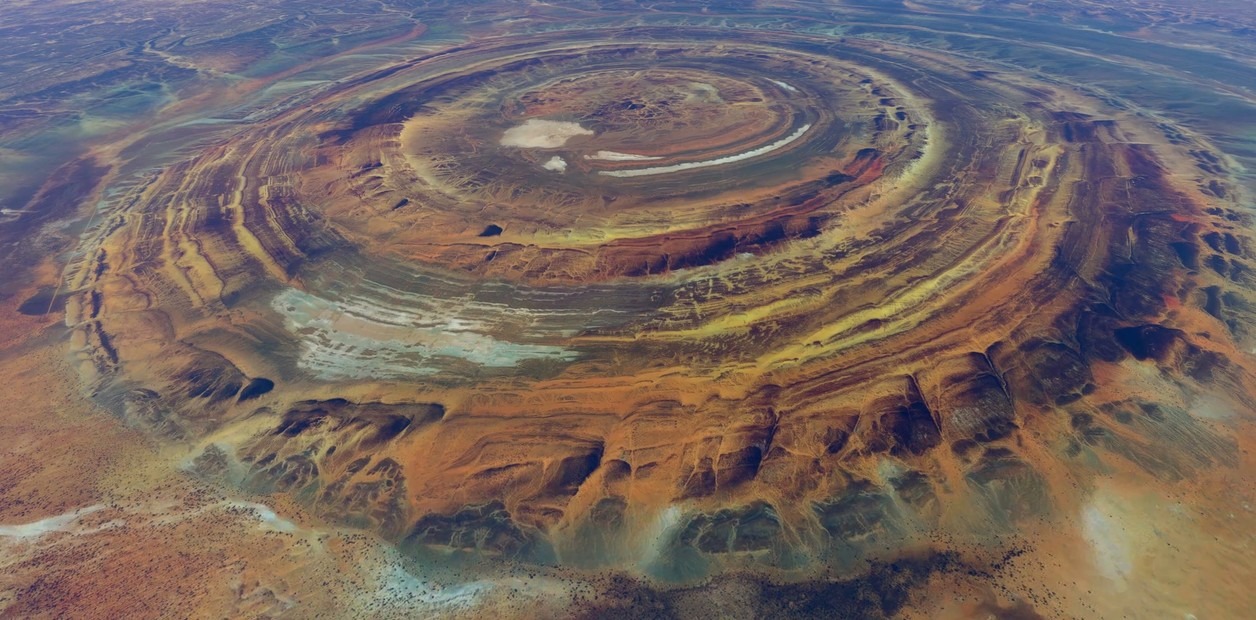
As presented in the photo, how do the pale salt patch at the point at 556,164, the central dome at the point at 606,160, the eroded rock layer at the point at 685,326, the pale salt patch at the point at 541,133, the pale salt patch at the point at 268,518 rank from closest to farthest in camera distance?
the pale salt patch at the point at 268,518
the eroded rock layer at the point at 685,326
the central dome at the point at 606,160
the pale salt patch at the point at 556,164
the pale salt patch at the point at 541,133

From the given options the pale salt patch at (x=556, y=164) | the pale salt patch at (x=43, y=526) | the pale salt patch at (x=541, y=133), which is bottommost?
the pale salt patch at (x=43, y=526)

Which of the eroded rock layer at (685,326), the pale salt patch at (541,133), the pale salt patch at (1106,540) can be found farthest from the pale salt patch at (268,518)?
the pale salt patch at (541,133)

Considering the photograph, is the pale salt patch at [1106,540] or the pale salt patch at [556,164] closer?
the pale salt patch at [1106,540]

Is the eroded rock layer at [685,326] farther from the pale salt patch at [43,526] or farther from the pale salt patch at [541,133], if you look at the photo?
the pale salt patch at [43,526]

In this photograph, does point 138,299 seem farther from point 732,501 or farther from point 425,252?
point 732,501

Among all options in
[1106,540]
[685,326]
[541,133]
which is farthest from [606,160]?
[1106,540]

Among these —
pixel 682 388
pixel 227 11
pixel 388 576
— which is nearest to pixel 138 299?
pixel 388 576

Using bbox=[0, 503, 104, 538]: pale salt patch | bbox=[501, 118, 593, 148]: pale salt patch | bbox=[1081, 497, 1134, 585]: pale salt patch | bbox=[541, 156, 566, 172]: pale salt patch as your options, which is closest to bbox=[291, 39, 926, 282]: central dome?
bbox=[541, 156, 566, 172]: pale salt patch
